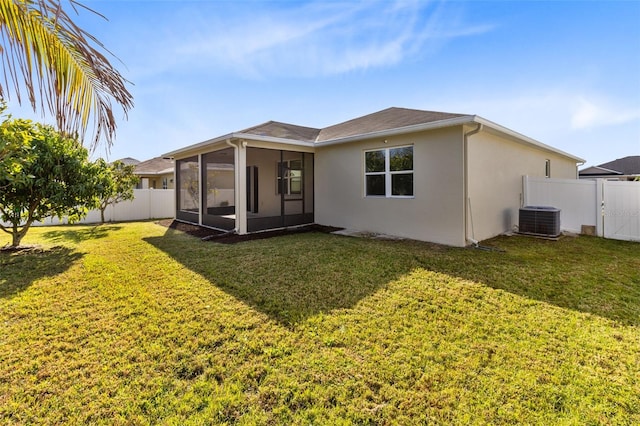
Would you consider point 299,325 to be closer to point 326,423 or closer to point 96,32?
point 326,423

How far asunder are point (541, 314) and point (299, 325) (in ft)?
9.56

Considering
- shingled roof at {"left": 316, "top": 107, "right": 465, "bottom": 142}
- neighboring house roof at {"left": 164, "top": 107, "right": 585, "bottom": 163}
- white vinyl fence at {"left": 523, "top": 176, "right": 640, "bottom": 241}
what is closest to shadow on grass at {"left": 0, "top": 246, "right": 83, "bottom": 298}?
neighboring house roof at {"left": 164, "top": 107, "right": 585, "bottom": 163}

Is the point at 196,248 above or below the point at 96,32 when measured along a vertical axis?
below

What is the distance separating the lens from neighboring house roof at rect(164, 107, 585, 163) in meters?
7.19

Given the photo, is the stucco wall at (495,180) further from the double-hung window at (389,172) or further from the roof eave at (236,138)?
the roof eave at (236,138)

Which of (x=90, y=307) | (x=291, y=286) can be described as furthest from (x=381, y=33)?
(x=90, y=307)

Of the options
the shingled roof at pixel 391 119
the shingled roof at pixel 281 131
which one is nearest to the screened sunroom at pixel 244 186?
the shingled roof at pixel 281 131

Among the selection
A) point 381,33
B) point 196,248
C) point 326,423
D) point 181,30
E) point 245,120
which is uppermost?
point 381,33

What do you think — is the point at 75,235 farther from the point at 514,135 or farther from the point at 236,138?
the point at 514,135

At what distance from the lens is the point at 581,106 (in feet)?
41.8

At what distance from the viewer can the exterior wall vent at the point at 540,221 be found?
334 inches

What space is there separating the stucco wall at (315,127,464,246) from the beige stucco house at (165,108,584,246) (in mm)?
25

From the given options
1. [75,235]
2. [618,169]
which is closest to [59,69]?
[75,235]

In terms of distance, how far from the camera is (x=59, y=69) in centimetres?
230
